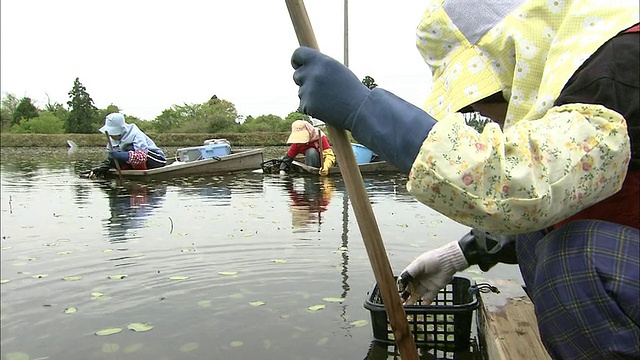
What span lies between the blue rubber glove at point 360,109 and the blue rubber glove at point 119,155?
10.8 m

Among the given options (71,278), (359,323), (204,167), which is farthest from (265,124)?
(359,323)

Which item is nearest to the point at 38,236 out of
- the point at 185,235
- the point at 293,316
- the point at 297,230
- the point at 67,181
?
the point at 185,235

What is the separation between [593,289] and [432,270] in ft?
3.00

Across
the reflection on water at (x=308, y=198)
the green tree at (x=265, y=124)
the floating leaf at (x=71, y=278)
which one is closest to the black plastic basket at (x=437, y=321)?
the floating leaf at (x=71, y=278)

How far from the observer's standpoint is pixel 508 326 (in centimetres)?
213

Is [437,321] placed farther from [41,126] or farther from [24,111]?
[24,111]

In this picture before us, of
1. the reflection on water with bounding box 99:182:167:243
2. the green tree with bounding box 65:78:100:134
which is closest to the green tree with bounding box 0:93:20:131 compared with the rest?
the green tree with bounding box 65:78:100:134

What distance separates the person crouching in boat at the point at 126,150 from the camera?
11.5 metres

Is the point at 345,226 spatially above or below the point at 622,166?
below

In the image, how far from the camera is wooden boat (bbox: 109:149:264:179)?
1102 centimetres

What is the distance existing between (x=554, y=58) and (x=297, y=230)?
4.04 meters

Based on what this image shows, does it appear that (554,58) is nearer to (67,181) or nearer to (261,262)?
(261,262)

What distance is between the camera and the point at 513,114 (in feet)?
4.32

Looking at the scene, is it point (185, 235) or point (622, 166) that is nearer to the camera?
point (622, 166)
